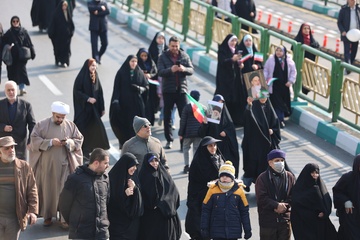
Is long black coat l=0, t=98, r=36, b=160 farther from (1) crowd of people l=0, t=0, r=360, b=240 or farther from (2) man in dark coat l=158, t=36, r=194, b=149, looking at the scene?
(2) man in dark coat l=158, t=36, r=194, b=149

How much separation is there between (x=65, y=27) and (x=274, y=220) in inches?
423

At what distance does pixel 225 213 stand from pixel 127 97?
A: 4.67 meters

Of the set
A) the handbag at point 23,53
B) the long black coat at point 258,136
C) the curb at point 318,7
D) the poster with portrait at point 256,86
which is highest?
the poster with portrait at point 256,86

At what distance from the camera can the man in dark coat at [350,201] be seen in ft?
32.8

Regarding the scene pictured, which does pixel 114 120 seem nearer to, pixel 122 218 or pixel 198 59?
pixel 122 218

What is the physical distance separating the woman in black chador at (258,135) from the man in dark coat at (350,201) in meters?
2.47

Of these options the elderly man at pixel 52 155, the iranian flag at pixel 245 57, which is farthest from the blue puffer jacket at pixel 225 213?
the iranian flag at pixel 245 57

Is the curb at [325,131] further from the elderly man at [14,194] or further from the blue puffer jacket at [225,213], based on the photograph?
the elderly man at [14,194]

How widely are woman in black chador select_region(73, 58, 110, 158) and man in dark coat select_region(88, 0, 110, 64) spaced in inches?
258

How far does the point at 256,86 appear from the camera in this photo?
42.1 feet

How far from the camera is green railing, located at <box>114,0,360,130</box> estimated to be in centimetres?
1564

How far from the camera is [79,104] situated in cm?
1350

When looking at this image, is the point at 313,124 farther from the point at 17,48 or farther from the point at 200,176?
the point at 200,176

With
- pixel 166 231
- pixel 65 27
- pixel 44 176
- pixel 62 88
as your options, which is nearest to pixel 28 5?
pixel 65 27
